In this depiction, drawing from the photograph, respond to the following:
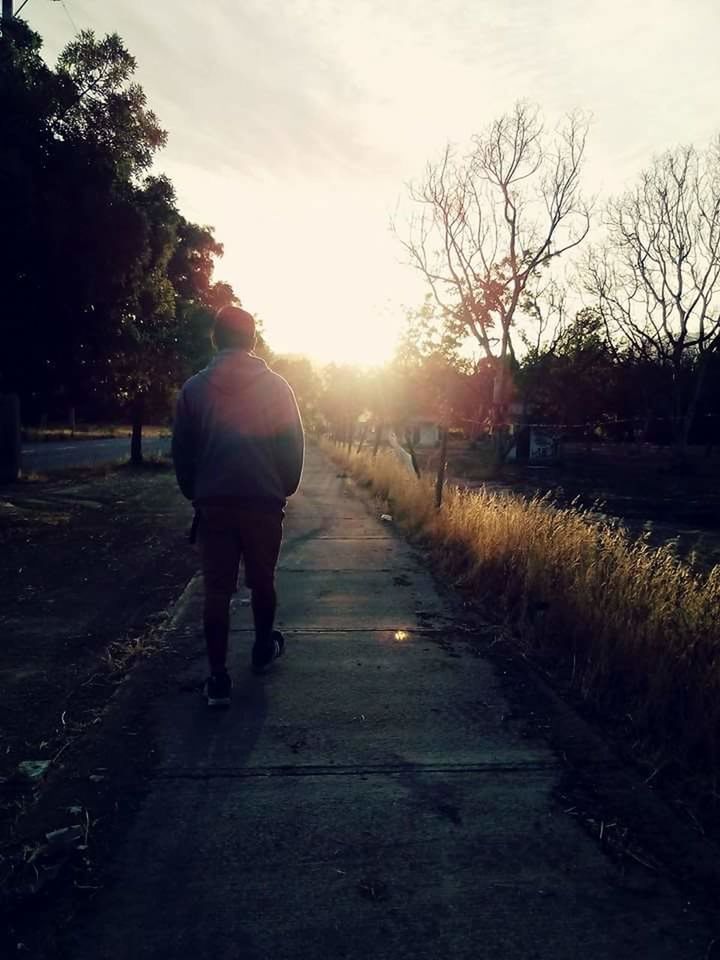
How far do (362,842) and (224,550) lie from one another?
5.81 ft

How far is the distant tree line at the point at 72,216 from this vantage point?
30.9 ft

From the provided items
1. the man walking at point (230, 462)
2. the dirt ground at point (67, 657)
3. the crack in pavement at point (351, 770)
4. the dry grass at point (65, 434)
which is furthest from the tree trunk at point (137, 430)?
the crack in pavement at point (351, 770)

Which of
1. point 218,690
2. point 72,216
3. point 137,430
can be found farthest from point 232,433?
point 137,430

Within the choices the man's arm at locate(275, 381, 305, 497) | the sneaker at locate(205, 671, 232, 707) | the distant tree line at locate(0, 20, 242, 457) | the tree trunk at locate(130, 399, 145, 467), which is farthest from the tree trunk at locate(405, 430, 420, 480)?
the tree trunk at locate(130, 399, 145, 467)

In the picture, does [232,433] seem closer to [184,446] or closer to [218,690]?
[184,446]

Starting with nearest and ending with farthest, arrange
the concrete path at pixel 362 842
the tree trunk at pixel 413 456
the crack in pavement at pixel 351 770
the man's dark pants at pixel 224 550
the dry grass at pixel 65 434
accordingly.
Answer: the concrete path at pixel 362 842 < the crack in pavement at pixel 351 770 < the man's dark pants at pixel 224 550 < the tree trunk at pixel 413 456 < the dry grass at pixel 65 434

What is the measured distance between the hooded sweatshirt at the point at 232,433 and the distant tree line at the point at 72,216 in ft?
21.8

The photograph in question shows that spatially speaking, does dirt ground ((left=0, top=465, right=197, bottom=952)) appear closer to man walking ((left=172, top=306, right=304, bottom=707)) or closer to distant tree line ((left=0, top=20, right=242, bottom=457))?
man walking ((left=172, top=306, right=304, bottom=707))

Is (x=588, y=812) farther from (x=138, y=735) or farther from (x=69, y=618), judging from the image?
(x=69, y=618)

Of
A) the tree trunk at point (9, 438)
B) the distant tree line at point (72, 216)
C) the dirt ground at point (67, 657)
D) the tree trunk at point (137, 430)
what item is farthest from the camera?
the tree trunk at point (137, 430)

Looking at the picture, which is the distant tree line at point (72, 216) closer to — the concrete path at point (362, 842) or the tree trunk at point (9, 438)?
the tree trunk at point (9, 438)

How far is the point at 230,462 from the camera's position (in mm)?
3889

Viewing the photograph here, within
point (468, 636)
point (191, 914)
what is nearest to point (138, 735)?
point (191, 914)

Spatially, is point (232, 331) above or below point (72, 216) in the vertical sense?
below
